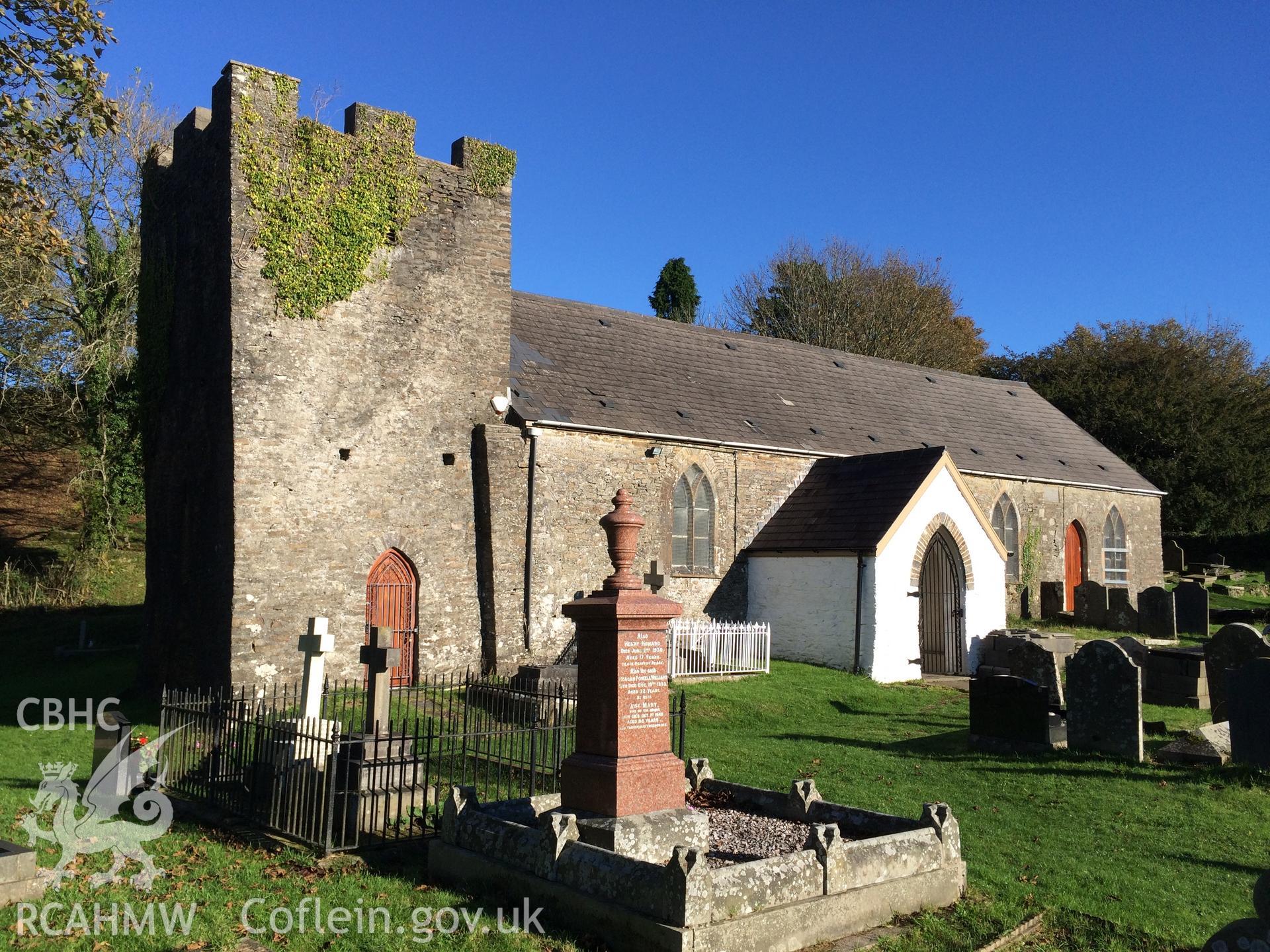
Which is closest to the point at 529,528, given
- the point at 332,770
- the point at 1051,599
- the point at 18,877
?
the point at 332,770

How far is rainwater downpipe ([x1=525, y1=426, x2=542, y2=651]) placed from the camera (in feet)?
63.2

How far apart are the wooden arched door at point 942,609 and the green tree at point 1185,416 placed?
87.2ft

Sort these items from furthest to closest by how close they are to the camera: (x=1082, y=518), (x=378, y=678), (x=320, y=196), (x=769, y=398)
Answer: (x=1082, y=518), (x=769, y=398), (x=320, y=196), (x=378, y=678)

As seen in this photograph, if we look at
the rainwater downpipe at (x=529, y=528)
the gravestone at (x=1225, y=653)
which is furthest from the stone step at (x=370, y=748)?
the gravestone at (x=1225, y=653)

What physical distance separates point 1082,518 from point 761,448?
13.0 m

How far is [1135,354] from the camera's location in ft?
153

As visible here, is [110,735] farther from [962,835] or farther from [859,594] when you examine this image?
[859,594]

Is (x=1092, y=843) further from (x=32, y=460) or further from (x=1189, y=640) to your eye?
(x=32, y=460)

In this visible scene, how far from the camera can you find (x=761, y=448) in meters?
23.7

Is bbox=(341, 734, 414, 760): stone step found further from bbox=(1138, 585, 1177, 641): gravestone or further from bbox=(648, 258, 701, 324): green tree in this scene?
bbox=(648, 258, 701, 324): green tree

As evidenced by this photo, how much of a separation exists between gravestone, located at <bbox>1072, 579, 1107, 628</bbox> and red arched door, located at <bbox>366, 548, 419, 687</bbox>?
19.2m

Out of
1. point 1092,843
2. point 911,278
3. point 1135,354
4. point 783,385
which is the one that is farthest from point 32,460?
point 1135,354

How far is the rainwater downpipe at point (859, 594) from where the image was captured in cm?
2058

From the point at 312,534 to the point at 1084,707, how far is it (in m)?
12.4
